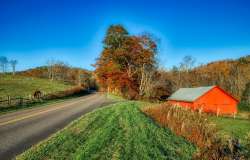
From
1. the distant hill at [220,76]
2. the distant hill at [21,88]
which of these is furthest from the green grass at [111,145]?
the distant hill at [220,76]

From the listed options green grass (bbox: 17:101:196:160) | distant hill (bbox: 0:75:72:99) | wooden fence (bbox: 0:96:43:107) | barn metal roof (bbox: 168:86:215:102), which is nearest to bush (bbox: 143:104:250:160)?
green grass (bbox: 17:101:196:160)

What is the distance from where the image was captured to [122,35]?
51.4 meters

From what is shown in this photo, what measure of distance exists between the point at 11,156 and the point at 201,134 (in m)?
8.49

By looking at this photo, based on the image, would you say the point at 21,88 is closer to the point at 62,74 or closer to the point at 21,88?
the point at 21,88

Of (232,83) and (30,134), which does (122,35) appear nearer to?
(30,134)

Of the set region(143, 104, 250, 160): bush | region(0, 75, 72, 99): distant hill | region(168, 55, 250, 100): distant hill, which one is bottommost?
region(143, 104, 250, 160): bush

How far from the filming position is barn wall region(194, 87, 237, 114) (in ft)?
138

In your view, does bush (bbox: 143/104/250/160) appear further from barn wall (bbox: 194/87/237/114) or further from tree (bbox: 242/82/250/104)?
tree (bbox: 242/82/250/104)

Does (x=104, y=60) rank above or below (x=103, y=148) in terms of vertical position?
above

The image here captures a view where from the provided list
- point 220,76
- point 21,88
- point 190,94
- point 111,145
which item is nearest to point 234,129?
point 111,145

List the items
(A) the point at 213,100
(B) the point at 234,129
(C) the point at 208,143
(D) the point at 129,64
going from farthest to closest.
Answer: (D) the point at 129,64, (A) the point at 213,100, (B) the point at 234,129, (C) the point at 208,143

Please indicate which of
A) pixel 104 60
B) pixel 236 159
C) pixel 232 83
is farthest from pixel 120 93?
pixel 232 83

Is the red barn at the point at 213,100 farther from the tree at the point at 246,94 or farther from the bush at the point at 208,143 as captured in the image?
the tree at the point at 246,94

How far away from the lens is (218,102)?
4319 centimetres
